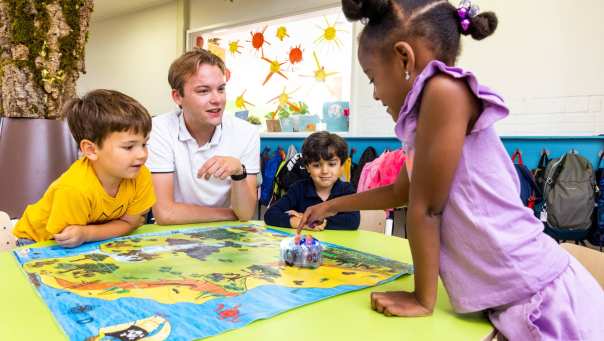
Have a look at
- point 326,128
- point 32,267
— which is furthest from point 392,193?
point 326,128

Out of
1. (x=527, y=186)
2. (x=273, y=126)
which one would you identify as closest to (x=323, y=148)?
(x=527, y=186)

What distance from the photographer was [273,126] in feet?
16.9

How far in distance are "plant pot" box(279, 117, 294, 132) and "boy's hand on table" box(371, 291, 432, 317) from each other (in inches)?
169

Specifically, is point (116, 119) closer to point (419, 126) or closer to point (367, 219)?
point (419, 126)

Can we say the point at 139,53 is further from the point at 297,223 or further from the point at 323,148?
the point at 297,223

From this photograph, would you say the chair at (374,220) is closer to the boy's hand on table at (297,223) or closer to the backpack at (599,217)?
the boy's hand on table at (297,223)

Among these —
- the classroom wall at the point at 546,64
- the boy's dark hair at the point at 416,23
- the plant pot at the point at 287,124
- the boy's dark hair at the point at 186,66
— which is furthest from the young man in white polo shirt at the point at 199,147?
the plant pot at the point at 287,124

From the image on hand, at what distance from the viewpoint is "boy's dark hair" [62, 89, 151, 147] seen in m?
1.29

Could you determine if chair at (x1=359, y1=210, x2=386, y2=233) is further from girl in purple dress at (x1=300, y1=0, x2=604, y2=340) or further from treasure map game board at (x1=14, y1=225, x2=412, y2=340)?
girl in purple dress at (x1=300, y1=0, x2=604, y2=340)

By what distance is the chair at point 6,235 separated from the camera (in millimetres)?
1349

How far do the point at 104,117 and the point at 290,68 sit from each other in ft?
14.0

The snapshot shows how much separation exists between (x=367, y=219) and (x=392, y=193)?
88cm

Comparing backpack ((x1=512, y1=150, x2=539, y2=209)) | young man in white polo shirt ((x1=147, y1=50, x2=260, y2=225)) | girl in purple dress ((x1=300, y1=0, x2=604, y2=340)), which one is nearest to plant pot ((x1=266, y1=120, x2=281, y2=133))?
backpack ((x1=512, y1=150, x2=539, y2=209))

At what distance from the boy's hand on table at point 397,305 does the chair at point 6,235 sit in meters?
A: 1.22
